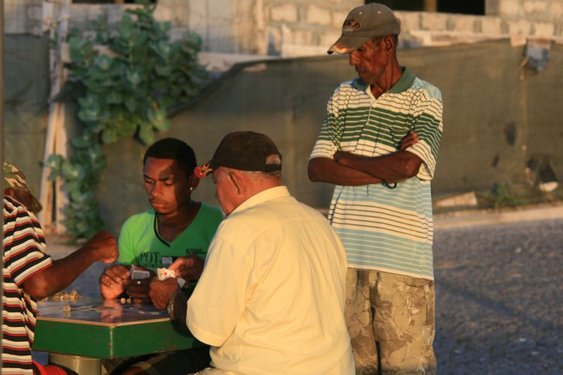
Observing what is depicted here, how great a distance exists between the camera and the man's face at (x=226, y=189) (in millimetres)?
4277

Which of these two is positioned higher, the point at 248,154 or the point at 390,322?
the point at 248,154

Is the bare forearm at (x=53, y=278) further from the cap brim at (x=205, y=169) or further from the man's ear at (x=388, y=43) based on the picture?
the man's ear at (x=388, y=43)

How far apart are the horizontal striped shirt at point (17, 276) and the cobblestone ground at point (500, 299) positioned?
3.69m

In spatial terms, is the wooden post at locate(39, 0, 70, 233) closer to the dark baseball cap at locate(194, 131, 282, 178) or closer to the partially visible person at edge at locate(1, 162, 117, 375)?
the partially visible person at edge at locate(1, 162, 117, 375)

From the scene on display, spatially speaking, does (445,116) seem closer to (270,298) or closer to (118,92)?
(118,92)

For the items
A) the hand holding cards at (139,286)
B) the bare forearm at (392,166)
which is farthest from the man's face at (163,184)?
the bare forearm at (392,166)

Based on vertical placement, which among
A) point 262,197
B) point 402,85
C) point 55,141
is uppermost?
point 402,85

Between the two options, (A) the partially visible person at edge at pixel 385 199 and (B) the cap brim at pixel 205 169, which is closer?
(B) the cap brim at pixel 205 169

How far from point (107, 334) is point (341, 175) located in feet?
4.32

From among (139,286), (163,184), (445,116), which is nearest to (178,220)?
(163,184)

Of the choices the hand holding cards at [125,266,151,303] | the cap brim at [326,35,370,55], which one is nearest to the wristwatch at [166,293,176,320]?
the hand holding cards at [125,266,151,303]

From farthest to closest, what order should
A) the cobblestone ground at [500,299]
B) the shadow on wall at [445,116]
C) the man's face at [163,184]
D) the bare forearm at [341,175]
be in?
the shadow on wall at [445,116], the cobblestone ground at [500,299], the man's face at [163,184], the bare forearm at [341,175]

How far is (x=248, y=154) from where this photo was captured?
4254 mm

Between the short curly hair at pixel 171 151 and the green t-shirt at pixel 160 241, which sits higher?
the short curly hair at pixel 171 151
